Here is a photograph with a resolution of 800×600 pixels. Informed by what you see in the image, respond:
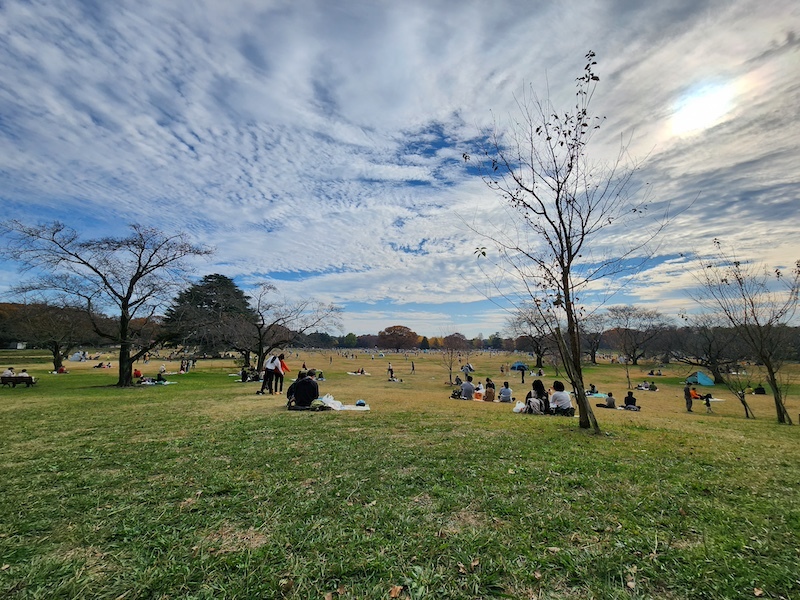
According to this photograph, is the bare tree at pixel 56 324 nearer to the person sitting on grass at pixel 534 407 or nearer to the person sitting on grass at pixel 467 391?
the person sitting on grass at pixel 467 391

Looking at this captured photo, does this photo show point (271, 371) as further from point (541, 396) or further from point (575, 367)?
point (575, 367)

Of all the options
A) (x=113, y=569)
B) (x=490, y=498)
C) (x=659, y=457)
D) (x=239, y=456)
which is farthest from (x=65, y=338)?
(x=659, y=457)

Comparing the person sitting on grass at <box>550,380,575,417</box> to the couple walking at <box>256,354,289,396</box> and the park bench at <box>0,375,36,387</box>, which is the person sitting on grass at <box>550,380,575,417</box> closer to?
the couple walking at <box>256,354,289,396</box>

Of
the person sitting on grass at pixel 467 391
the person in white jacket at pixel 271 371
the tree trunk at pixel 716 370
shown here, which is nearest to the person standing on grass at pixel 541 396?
the person sitting on grass at pixel 467 391

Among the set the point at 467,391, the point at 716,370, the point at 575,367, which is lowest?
the point at 467,391

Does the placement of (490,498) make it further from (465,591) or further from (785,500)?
(785,500)

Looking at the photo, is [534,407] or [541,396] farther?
[541,396]

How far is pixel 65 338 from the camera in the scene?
19.7m

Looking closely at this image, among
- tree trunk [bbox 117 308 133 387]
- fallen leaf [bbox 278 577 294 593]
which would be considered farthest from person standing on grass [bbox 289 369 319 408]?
tree trunk [bbox 117 308 133 387]

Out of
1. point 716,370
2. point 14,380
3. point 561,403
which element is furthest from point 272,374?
point 716,370

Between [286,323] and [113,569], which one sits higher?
[286,323]

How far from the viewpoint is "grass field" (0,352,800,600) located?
8.64ft

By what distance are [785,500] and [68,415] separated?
44.9 ft

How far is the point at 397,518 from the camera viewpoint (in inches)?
140
